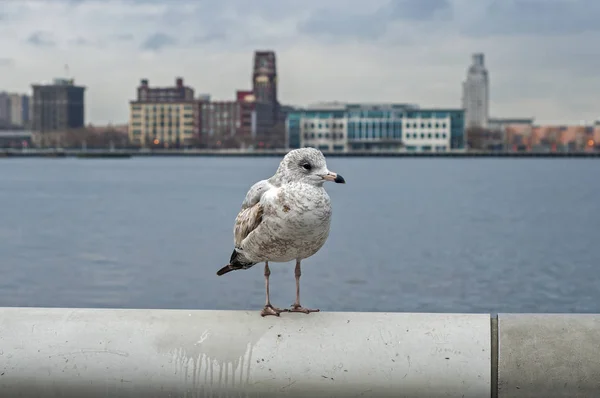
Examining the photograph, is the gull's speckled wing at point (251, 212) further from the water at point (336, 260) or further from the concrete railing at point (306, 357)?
the water at point (336, 260)

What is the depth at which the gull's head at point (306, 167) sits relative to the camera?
4934 mm

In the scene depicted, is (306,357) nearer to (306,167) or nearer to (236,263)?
(306,167)

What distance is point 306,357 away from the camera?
4375mm

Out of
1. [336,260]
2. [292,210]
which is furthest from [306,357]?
[336,260]

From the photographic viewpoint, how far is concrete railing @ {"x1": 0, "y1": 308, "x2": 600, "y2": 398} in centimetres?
429

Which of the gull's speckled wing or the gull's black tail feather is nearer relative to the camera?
the gull's speckled wing

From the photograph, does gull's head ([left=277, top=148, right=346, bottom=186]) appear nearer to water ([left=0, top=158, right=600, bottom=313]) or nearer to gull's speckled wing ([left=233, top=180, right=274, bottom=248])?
gull's speckled wing ([left=233, top=180, right=274, bottom=248])

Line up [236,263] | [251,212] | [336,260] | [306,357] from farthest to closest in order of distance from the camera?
[336,260]
[236,263]
[251,212]
[306,357]

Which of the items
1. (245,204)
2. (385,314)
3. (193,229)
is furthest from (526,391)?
(193,229)

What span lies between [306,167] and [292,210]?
22cm

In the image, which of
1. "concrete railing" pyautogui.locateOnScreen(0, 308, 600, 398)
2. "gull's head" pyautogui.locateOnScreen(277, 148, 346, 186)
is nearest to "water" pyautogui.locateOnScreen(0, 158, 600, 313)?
"gull's head" pyautogui.locateOnScreen(277, 148, 346, 186)

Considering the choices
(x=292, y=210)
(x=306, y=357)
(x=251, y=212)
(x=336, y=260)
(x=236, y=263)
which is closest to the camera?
(x=306, y=357)

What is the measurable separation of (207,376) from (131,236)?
117 ft

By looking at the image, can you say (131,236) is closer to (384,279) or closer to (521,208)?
(384,279)
